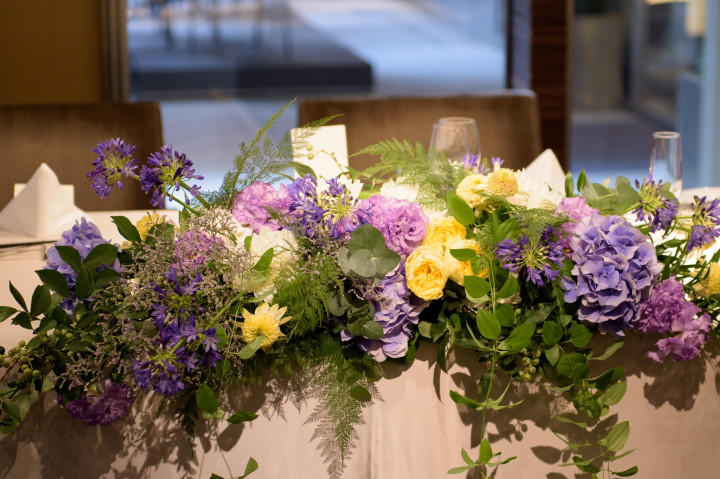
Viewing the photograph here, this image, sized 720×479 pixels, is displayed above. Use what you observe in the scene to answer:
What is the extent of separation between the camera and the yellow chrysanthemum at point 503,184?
95cm

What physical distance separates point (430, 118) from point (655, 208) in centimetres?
145

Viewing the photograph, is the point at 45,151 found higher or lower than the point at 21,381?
higher

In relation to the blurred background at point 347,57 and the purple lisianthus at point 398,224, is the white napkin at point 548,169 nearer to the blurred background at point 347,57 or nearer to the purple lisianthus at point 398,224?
the purple lisianthus at point 398,224

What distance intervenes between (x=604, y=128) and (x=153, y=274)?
12.1 feet

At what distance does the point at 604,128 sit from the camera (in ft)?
13.9

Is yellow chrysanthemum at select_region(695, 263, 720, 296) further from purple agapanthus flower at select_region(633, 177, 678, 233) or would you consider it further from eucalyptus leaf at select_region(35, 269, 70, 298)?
eucalyptus leaf at select_region(35, 269, 70, 298)

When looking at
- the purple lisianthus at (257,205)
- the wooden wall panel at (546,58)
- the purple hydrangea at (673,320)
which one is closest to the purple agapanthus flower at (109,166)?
the purple lisianthus at (257,205)

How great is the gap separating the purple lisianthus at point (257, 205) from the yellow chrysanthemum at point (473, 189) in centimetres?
21

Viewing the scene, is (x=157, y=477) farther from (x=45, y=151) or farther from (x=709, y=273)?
(x=45, y=151)

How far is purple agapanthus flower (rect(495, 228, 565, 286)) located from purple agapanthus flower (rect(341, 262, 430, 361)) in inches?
4.4

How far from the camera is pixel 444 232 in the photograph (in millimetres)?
976

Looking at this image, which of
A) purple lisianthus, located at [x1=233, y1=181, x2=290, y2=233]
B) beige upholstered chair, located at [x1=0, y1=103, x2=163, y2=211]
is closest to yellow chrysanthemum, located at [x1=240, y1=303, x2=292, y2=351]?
purple lisianthus, located at [x1=233, y1=181, x2=290, y2=233]

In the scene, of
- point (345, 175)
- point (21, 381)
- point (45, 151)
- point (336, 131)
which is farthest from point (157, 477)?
point (45, 151)

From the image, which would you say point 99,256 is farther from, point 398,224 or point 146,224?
point 398,224
